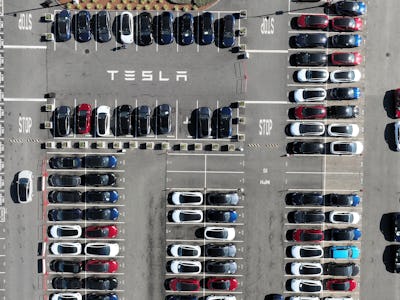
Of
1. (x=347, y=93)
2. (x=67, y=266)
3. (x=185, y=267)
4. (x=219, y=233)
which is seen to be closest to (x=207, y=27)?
(x=347, y=93)

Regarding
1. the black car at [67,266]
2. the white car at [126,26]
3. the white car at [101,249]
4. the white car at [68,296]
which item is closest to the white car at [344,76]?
the white car at [126,26]

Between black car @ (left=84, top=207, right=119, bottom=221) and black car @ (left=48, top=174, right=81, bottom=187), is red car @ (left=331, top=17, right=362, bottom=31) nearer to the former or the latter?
black car @ (left=84, top=207, right=119, bottom=221)

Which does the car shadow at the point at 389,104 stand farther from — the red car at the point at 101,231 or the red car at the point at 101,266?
the red car at the point at 101,266

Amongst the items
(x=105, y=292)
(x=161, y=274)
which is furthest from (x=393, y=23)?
(x=105, y=292)

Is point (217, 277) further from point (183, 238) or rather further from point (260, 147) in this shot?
point (260, 147)

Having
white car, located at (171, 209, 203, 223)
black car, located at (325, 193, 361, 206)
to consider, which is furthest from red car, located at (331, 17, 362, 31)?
white car, located at (171, 209, 203, 223)
